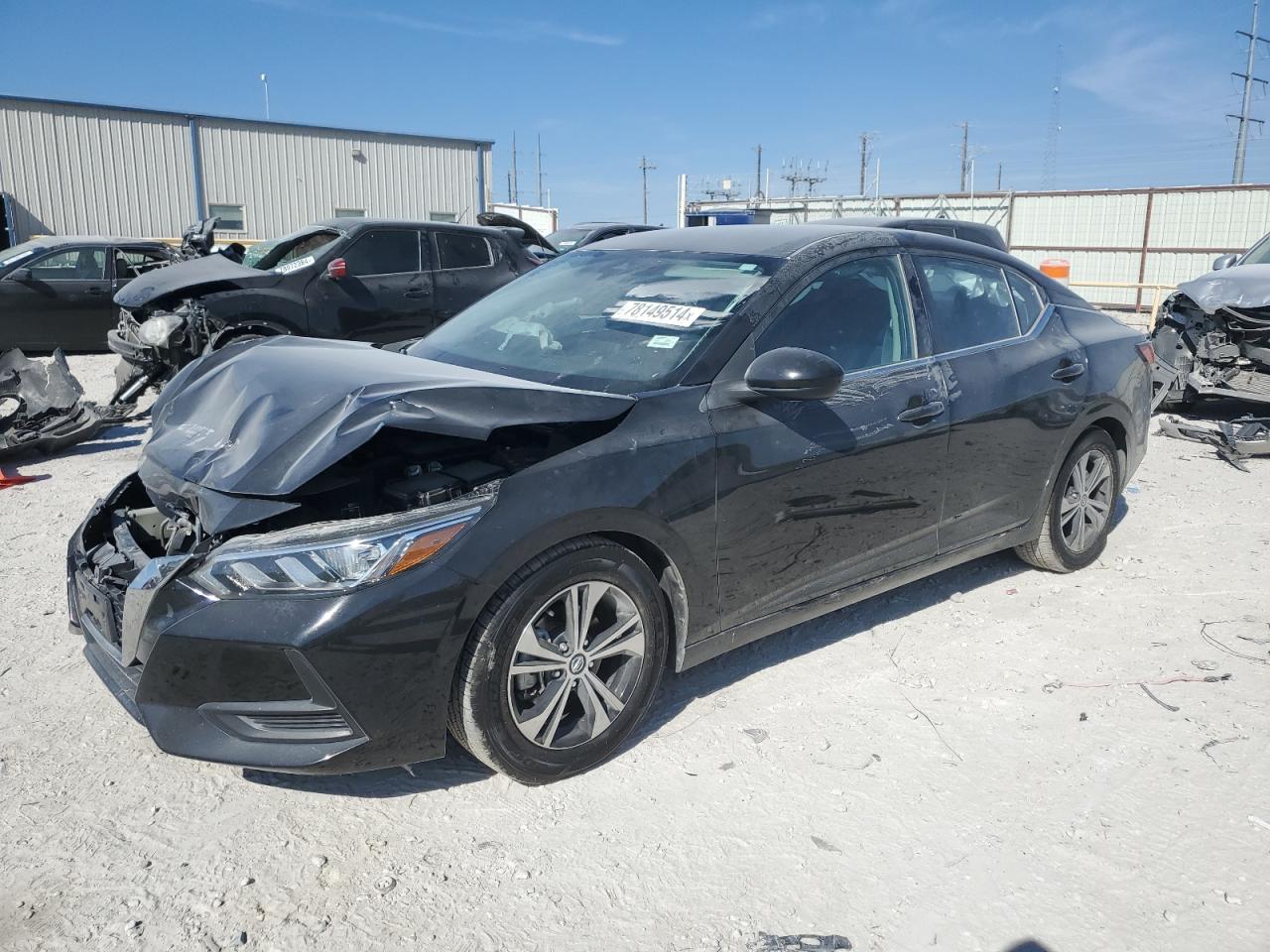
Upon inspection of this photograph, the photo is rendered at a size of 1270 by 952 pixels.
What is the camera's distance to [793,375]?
10.3ft

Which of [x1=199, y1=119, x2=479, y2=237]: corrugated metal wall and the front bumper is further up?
[x1=199, y1=119, x2=479, y2=237]: corrugated metal wall

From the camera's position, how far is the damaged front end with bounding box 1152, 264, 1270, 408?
8406 mm

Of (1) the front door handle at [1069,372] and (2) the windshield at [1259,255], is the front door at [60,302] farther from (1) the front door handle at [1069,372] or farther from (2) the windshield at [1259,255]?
(2) the windshield at [1259,255]

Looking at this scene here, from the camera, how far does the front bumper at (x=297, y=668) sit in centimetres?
251

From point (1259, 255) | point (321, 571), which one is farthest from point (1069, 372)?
point (1259, 255)

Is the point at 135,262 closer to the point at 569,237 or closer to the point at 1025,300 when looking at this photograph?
the point at 569,237

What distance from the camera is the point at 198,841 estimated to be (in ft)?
8.91

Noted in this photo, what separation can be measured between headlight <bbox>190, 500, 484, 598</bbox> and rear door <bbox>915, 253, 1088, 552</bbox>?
2.30 m

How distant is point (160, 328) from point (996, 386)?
6702mm

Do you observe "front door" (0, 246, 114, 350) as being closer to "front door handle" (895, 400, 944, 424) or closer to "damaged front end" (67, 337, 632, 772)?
"damaged front end" (67, 337, 632, 772)

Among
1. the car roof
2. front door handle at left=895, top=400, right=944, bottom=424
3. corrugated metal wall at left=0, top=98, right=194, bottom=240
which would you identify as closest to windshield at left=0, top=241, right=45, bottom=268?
the car roof

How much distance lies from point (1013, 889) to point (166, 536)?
9.10ft

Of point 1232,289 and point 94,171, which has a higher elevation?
point 94,171

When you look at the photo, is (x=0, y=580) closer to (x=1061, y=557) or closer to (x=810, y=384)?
(x=810, y=384)
